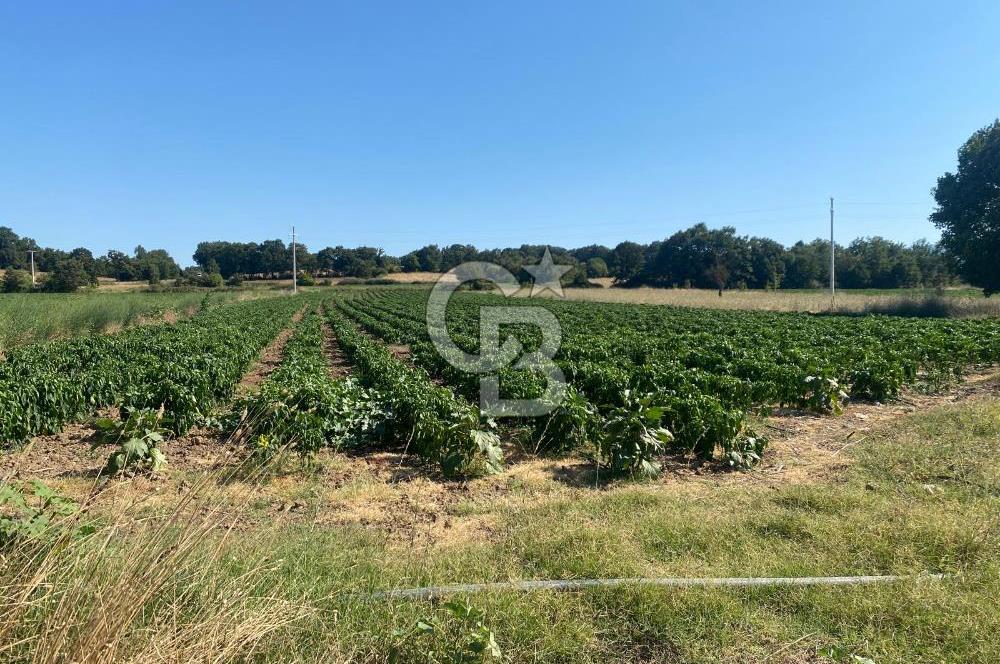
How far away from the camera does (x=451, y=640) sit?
121 inches

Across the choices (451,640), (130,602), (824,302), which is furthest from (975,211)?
(130,602)

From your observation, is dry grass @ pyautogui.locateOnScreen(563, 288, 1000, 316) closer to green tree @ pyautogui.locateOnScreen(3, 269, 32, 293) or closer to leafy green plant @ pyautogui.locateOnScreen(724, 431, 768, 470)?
leafy green plant @ pyautogui.locateOnScreen(724, 431, 768, 470)

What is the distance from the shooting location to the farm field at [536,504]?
3.08m

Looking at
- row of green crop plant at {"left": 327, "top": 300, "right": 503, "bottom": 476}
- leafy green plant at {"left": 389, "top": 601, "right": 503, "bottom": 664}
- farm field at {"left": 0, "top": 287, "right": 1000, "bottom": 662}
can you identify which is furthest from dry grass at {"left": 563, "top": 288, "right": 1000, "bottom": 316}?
leafy green plant at {"left": 389, "top": 601, "right": 503, "bottom": 664}

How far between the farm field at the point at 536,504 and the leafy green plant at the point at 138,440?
0.08 feet

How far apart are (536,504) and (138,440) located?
4.62m

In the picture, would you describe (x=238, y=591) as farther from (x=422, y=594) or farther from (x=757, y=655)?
(x=757, y=655)

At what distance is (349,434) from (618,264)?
105 metres

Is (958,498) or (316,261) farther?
(316,261)

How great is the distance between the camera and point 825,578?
3703 mm

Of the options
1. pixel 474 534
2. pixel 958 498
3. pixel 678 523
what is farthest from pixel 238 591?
pixel 958 498

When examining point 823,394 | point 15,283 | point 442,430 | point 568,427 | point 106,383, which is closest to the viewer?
point 442,430

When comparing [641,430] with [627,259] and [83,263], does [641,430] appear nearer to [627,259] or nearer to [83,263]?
[627,259]

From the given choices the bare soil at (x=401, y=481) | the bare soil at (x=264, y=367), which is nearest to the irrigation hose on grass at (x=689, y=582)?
the bare soil at (x=401, y=481)
